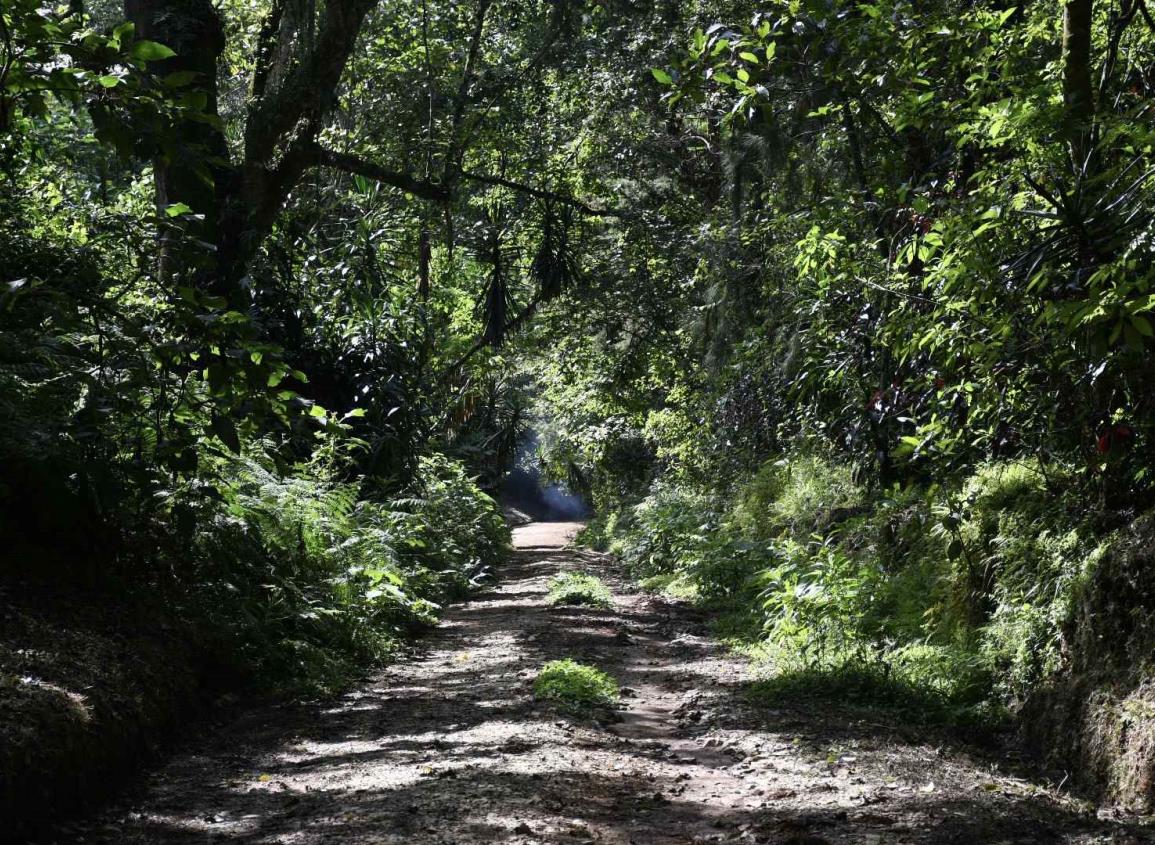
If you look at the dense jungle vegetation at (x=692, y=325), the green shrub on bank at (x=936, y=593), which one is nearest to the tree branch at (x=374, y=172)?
the dense jungle vegetation at (x=692, y=325)

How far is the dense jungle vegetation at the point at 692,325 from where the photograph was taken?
5.09m

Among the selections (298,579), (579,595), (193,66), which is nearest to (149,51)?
(298,579)

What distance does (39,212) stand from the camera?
8.51 m

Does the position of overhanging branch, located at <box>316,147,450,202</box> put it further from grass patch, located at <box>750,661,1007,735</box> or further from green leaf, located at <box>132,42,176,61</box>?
green leaf, located at <box>132,42,176,61</box>

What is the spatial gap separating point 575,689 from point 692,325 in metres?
11.6

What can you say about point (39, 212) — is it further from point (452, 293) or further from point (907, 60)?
point (452, 293)

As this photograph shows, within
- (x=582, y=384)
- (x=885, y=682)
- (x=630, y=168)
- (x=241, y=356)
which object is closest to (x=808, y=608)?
(x=885, y=682)

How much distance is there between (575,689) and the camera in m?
7.29

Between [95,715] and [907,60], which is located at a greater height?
[907,60]

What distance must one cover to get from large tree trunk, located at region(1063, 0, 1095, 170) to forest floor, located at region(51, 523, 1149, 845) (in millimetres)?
3547

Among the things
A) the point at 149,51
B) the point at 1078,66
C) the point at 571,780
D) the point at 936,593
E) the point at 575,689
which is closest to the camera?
the point at 149,51

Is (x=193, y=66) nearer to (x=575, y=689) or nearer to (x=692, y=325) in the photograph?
(x=575, y=689)

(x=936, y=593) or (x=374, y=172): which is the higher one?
(x=374, y=172)

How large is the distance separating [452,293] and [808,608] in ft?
59.8
